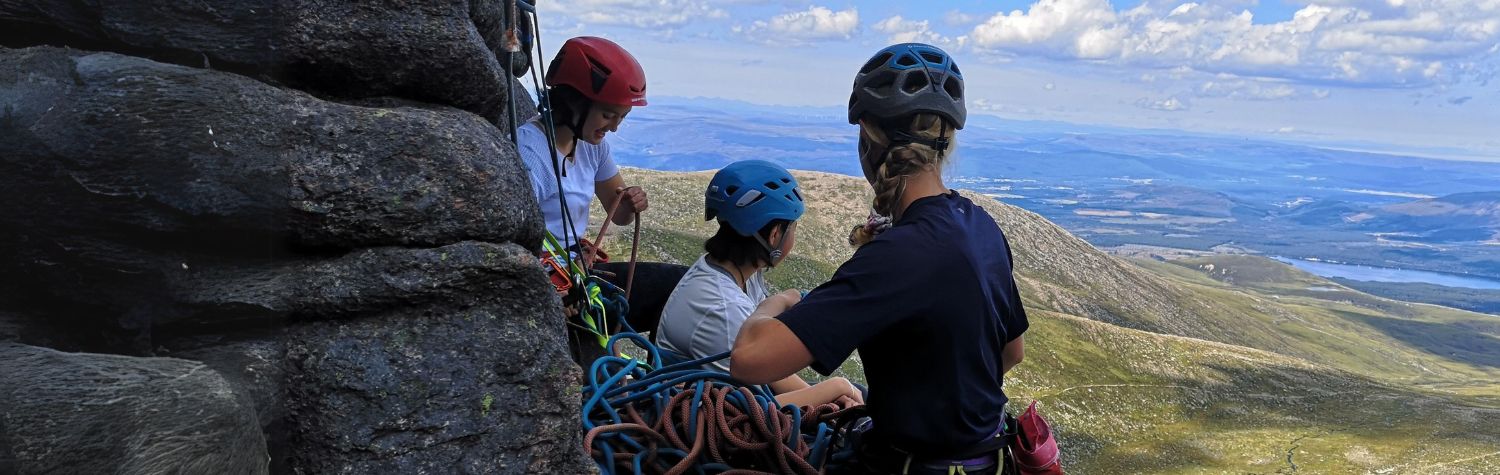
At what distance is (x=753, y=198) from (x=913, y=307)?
3029mm

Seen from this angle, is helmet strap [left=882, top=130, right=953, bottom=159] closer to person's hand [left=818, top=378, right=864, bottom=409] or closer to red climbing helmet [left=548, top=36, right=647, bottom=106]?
person's hand [left=818, top=378, right=864, bottom=409]

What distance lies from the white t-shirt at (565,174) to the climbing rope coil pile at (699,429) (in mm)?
2119

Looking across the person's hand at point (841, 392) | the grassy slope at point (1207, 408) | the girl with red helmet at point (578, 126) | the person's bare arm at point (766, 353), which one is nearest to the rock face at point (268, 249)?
the person's bare arm at point (766, 353)

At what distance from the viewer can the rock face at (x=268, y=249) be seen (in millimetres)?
5305

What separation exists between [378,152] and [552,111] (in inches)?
146

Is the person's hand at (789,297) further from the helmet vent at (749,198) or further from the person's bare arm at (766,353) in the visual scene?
the helmet vent at (749,198)

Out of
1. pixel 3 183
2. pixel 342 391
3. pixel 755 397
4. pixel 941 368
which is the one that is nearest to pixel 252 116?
pixel 3 183

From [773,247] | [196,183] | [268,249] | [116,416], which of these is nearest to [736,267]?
[773,247]

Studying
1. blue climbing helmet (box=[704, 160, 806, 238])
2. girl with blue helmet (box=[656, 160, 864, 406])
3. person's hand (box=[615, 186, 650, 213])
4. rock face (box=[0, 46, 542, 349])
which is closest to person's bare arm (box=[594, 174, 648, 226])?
person's hand (box=[615, 186, 650, 213])

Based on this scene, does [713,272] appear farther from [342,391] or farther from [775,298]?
[342,391]

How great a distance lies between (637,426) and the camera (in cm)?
696

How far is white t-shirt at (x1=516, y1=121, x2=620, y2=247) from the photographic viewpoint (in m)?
9.31

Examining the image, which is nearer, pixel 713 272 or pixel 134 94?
pixel 134 94

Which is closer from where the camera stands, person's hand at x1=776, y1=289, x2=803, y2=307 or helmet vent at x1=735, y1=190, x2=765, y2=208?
person's hand at x1=776, y1=289, x2=803, y2=307
